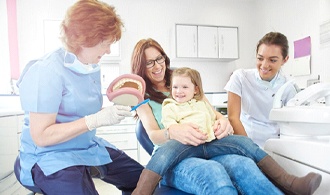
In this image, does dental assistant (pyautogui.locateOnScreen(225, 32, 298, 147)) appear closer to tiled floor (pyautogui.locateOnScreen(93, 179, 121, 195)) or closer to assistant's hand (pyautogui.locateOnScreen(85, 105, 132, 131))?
assistant's hand (pyautogui.locateOnScreen(85, 105, 132, 131))

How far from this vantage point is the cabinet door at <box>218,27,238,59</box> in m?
4.19

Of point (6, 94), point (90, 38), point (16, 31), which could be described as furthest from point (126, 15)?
point (90, 38)

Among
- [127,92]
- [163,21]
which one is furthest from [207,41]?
[127,92]

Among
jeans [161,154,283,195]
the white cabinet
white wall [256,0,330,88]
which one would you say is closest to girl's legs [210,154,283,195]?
jeans [161,154,283,195]

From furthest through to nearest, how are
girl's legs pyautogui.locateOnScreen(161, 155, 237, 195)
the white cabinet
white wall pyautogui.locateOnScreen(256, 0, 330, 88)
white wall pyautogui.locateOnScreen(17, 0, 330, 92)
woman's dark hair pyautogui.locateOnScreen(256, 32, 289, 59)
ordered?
white wall pyautogui.locateOnScreen(17, 0, 330, 92) < white wall pyautogui.locateOnScreen(256, 0, 330, 88) < the white cabinet < woman's dark hair pyautogui.locateOnScreen(256, 32, 289, 59) < girl's legs pyautogui.locateOnScreen(161, 155, 237, 195)

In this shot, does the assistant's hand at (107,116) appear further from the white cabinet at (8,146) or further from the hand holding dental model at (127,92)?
the white cabinet at (8,146)

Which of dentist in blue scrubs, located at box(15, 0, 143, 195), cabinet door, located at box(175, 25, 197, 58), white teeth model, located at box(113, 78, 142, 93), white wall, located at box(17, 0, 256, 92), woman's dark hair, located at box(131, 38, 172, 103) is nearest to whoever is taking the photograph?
dentist in blue scrubs, located at box(15, 0, 143, 195)

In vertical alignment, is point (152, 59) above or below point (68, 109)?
above

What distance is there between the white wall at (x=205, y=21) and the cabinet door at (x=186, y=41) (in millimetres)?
189

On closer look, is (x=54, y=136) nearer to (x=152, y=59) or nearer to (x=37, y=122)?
(x=37, y=122)

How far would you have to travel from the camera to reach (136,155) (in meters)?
3.48

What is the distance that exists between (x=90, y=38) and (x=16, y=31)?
11.0 ft

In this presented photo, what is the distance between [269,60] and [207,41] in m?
2.58

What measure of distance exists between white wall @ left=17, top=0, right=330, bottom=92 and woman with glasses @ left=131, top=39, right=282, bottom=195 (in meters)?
2.56
